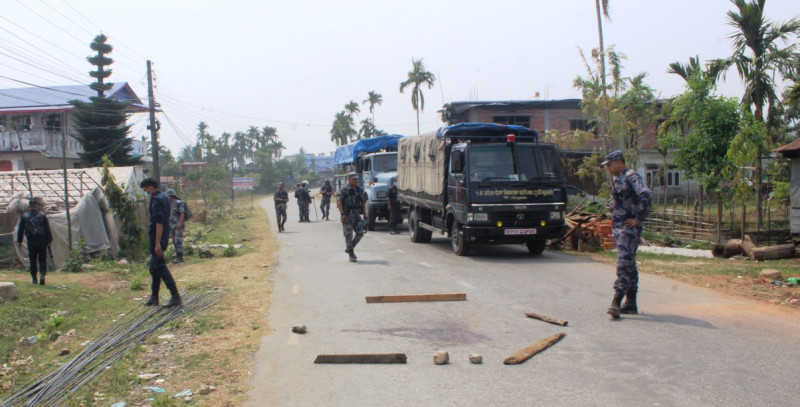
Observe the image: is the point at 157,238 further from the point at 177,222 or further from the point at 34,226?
the point at 177,222

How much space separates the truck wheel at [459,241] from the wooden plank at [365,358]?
720 centimetres

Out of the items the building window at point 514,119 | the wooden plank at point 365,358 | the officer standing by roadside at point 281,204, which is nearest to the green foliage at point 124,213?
the officer standing by roadside at point 281,204

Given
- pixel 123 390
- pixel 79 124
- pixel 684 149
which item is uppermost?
pixel 79 124

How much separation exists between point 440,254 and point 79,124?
27115mm

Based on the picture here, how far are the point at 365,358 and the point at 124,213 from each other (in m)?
11.7

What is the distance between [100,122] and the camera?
33.2m

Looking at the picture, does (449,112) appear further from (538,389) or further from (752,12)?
(538,389)

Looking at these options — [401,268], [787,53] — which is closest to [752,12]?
[787,53]

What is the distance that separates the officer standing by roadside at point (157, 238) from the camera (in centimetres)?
850

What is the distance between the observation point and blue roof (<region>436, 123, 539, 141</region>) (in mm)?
13656

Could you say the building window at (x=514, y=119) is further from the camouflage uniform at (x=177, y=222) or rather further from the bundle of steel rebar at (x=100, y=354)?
the bundle of steel rebar at (x=100, y=354)

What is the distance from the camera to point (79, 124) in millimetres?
33250

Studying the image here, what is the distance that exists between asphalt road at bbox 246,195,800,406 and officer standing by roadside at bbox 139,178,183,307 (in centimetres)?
152

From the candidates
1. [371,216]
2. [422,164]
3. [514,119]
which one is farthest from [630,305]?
[514,119]
